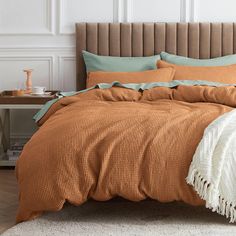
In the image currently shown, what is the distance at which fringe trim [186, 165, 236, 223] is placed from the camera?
8.36 feet

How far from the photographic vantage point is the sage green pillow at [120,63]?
4.80m

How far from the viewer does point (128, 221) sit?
282 cm

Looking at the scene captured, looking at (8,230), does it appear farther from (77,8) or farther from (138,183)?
(77,8)

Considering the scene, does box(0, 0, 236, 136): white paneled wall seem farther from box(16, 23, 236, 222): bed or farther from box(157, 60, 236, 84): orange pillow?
box(16, 23, 236, 222): bed

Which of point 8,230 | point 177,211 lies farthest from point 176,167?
point 8,230

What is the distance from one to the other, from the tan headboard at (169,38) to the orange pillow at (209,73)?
42 centimetres

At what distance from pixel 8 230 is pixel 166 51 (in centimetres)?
278

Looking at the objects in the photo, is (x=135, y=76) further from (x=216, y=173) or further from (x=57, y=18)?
(x=216, y=173)

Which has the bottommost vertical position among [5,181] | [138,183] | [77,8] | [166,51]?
[5,181]

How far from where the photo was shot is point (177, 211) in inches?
118

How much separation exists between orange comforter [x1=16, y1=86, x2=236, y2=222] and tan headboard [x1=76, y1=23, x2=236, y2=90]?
213 cm

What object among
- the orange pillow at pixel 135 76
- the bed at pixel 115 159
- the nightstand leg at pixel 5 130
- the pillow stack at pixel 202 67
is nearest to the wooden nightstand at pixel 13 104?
the nightstand leg at pixel 5 130

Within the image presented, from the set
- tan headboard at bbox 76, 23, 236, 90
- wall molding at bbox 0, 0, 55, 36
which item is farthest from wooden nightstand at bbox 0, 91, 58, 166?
tan headboard at bbox 76, 23, 236, 90

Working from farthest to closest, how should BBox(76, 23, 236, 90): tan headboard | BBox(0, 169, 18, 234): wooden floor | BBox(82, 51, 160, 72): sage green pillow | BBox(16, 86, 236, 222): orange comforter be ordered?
BBox(76, 23, 236, 90): tan headboard < BBox(82, 51, 160, 72): sage green pillow < BBox(0, 169, 18, 234): wooden floor < BBox(16, 86, 236, 222): orange comforter
